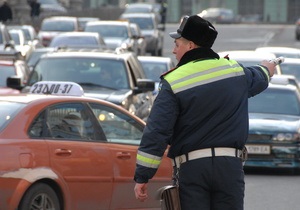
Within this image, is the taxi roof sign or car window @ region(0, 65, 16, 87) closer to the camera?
the taxi roof sign

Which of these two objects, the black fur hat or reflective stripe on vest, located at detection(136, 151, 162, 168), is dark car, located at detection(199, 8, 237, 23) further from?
reflective stripe on vest, located at detection(136, 151, 162, 168)

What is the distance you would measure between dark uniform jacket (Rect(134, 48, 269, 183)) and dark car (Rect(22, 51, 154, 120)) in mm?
8979

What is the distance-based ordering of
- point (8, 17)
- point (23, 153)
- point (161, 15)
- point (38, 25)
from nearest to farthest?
point (23, 153)
point (8, 17)
point (38, 25)
point (161, 15)

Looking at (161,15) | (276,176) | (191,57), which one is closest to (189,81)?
(191,57)

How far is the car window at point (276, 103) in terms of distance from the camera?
1738cm

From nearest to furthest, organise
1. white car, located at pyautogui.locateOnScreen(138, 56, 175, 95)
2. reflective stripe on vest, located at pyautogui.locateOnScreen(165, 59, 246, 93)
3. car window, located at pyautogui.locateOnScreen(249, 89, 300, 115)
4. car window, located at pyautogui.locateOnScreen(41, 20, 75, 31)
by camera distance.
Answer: reflective stripe on vest, located at pyautogui.locateOnScreen(165, 59, 246, 93)
car window, located at pyautogui.locateOnScreen(249, 89, 300, 115)
white car, located at pyautogui.locateOnScreen(138, 56, 175, 95)
car window, located at pyautogui.locateOnScreen(41, 20, 75, 31)

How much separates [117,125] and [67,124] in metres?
0.66

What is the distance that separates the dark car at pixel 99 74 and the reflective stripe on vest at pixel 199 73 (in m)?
8.91

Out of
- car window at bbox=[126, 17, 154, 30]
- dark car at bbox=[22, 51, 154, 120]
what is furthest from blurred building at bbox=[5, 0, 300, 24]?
dark car at bbox=[22, 51, 154, 120]

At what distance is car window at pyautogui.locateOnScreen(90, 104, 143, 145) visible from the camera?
10.5 meters

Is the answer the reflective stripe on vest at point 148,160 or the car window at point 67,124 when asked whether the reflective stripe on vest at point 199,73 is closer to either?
the reflective stripe on vest at point 148,160

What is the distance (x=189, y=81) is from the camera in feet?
22.2

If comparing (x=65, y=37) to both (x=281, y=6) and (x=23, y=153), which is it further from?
(x=281, y=6)

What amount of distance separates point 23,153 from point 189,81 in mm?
2908
